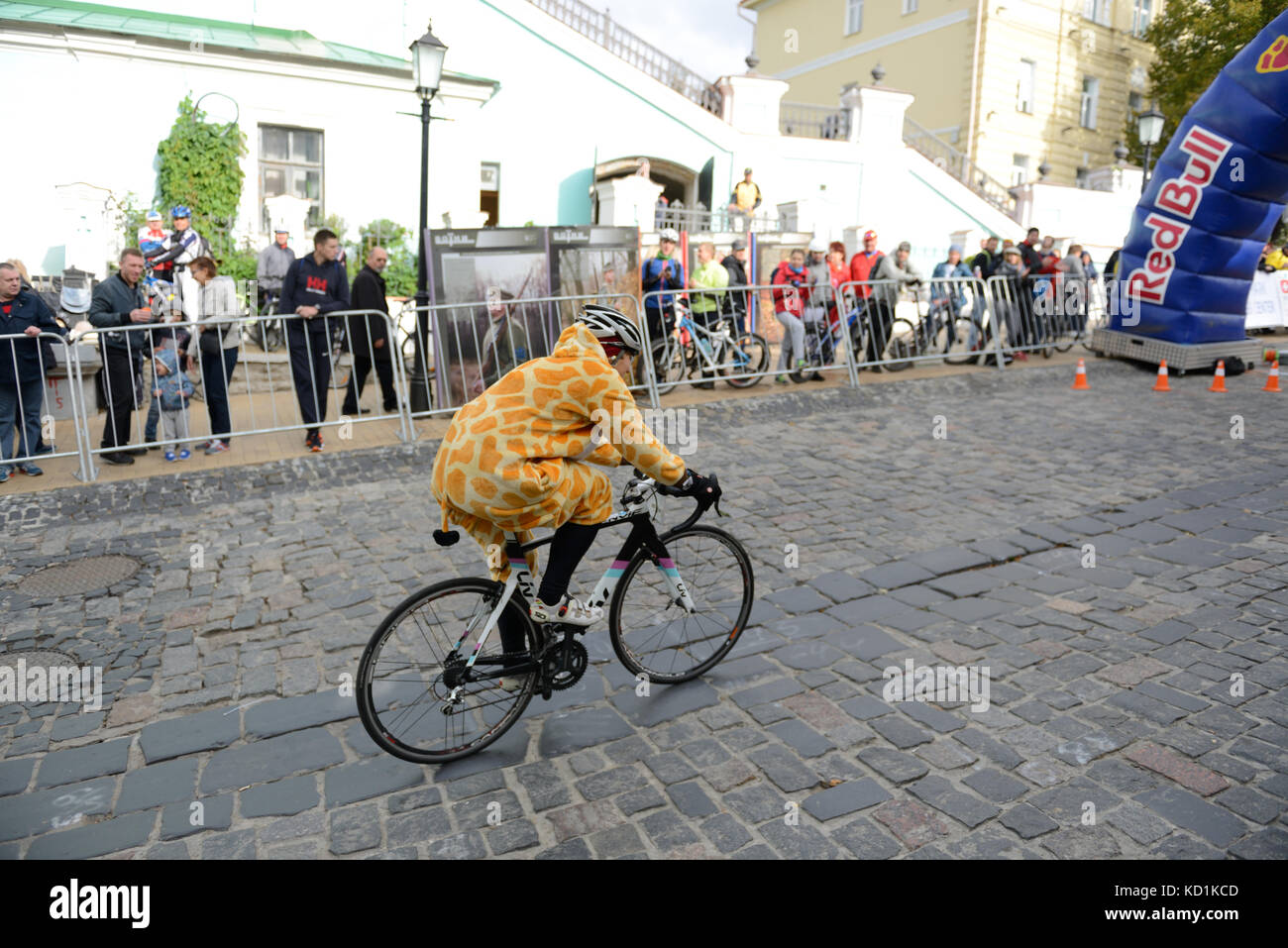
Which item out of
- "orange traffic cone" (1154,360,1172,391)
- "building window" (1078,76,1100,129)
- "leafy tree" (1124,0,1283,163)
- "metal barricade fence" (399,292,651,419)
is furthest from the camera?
"building window" (1078,76,1100,129)

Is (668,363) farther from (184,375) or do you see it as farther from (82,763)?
(82,763)

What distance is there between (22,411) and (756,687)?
690cm

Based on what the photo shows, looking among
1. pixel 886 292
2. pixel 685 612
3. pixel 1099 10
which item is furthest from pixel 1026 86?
pixel 685 612

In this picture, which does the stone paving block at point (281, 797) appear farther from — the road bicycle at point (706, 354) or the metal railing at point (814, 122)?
the metal railing at point (814, 122)

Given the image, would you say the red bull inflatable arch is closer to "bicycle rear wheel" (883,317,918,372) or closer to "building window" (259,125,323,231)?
"bicycle rear wheel" (883,317,918,372)

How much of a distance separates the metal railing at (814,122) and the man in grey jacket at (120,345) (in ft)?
63.7

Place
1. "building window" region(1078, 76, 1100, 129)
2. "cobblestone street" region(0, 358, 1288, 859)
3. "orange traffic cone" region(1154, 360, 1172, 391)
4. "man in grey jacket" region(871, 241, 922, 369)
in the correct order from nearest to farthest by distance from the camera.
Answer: "cobblestone street" region(0, 358, 1288, 859)
"orange traffic cone" region(1154, 360, 1172, 391)
"man in grey jacket" region(871, 241, 922, 369)
"building window" region(1078, 76, 1100, 129)

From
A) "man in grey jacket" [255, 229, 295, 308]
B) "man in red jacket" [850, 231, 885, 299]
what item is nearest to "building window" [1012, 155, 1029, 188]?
"man in red jacket" [850, 231, 885, 299]

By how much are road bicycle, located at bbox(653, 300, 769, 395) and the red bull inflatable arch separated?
6.29 m

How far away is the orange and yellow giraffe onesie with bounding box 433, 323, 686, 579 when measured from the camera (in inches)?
139

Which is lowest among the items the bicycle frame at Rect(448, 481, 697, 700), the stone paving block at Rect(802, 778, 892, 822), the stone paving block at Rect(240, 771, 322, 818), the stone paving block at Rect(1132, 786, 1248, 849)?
the stone paving block at Rect(240, 771, 322, 818)

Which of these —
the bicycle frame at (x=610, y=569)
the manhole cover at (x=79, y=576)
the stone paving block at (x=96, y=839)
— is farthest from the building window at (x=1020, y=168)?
the stone paving block at (x=96, y=839)

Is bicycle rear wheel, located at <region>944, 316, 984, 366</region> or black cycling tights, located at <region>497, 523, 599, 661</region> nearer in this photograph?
black cycling tights, located at <region>497, 523, 599, 661</region>

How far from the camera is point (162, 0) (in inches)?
709
